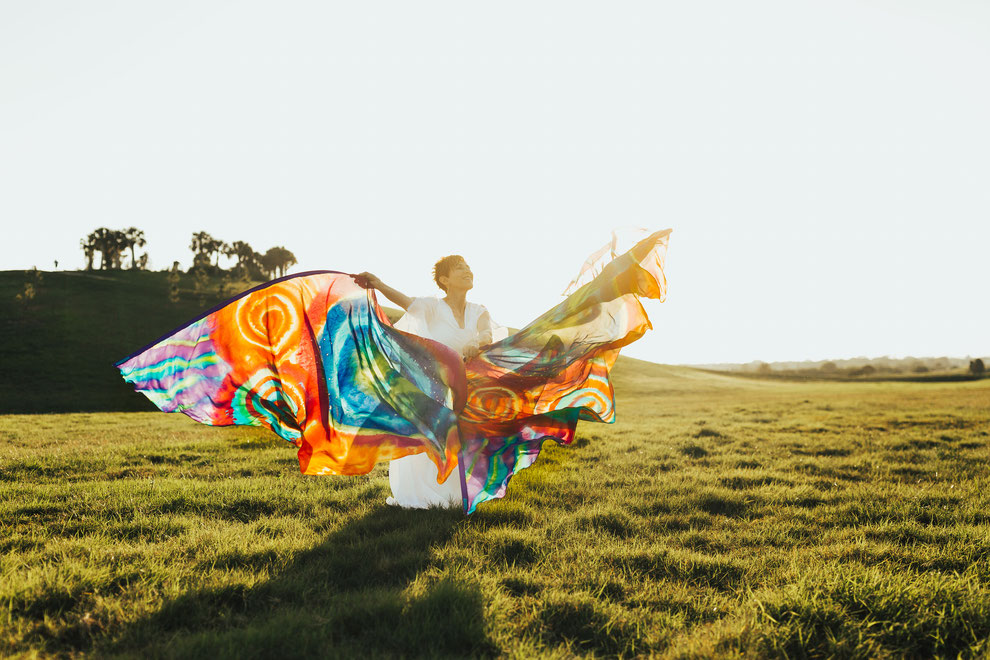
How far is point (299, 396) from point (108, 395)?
44.5m

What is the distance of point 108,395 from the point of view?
41094 millimetres

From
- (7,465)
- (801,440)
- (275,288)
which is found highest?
(275,288)

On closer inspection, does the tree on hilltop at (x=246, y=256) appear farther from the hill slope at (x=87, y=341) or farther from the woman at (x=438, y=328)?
the woman at (x=438, y=328)

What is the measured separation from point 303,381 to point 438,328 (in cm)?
191

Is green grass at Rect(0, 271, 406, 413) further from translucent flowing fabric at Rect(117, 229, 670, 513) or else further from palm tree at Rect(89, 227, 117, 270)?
translucent flowing fabric at Rect(117, 229, 670, 513)

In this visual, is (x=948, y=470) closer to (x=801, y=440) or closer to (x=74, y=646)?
(x=801, y=440)

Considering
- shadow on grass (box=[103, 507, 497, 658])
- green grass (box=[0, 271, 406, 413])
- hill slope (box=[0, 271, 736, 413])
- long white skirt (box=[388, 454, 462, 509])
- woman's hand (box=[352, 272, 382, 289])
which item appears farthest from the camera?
hill slope (box=[0, 271, 736, 413])

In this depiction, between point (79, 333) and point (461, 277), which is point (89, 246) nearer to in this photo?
point (79, 333)

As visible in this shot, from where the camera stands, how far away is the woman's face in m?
7.35

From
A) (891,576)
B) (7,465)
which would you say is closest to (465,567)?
(891,576)

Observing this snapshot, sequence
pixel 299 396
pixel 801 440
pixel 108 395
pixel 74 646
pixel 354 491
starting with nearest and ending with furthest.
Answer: pixel 74 646 < pixel 299 396 < pixel 354 491 < pixel 801 440 < pixel 108 395

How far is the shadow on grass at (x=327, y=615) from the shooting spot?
3.38 m

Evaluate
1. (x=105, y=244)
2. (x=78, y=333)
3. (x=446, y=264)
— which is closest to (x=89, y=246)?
(x=105, y=244)

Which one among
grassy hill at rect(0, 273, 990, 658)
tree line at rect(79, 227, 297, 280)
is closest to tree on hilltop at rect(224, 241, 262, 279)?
tree line at rect(79, 227, 297, 280)
